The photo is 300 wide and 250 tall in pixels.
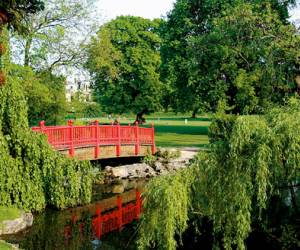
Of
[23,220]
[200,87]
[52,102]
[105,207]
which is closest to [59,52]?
[52,102]

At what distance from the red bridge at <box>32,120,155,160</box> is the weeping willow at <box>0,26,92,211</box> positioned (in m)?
3.29

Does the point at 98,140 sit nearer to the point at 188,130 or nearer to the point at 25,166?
the point at 25,166

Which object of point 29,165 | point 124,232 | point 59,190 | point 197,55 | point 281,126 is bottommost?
point 124,232

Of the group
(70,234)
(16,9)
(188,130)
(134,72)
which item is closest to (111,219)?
(70,234)

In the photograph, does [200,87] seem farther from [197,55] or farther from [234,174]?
[234,174]

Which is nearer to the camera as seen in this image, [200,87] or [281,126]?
[281,126]

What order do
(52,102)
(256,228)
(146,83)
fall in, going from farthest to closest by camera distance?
1. (146,83)
2. (52,102)
3. (256,228)

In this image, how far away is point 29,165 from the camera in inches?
625

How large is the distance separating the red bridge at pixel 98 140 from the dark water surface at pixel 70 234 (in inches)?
151

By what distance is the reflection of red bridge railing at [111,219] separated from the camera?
49.5ft

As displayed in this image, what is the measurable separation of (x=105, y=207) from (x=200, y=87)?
17412 millimetres

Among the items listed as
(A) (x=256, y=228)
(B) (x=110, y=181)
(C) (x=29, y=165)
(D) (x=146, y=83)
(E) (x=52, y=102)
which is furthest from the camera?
(D) (x=146, y=83)

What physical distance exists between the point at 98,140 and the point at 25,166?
7.37 m

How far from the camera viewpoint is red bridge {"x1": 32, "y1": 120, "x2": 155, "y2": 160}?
815 inches
